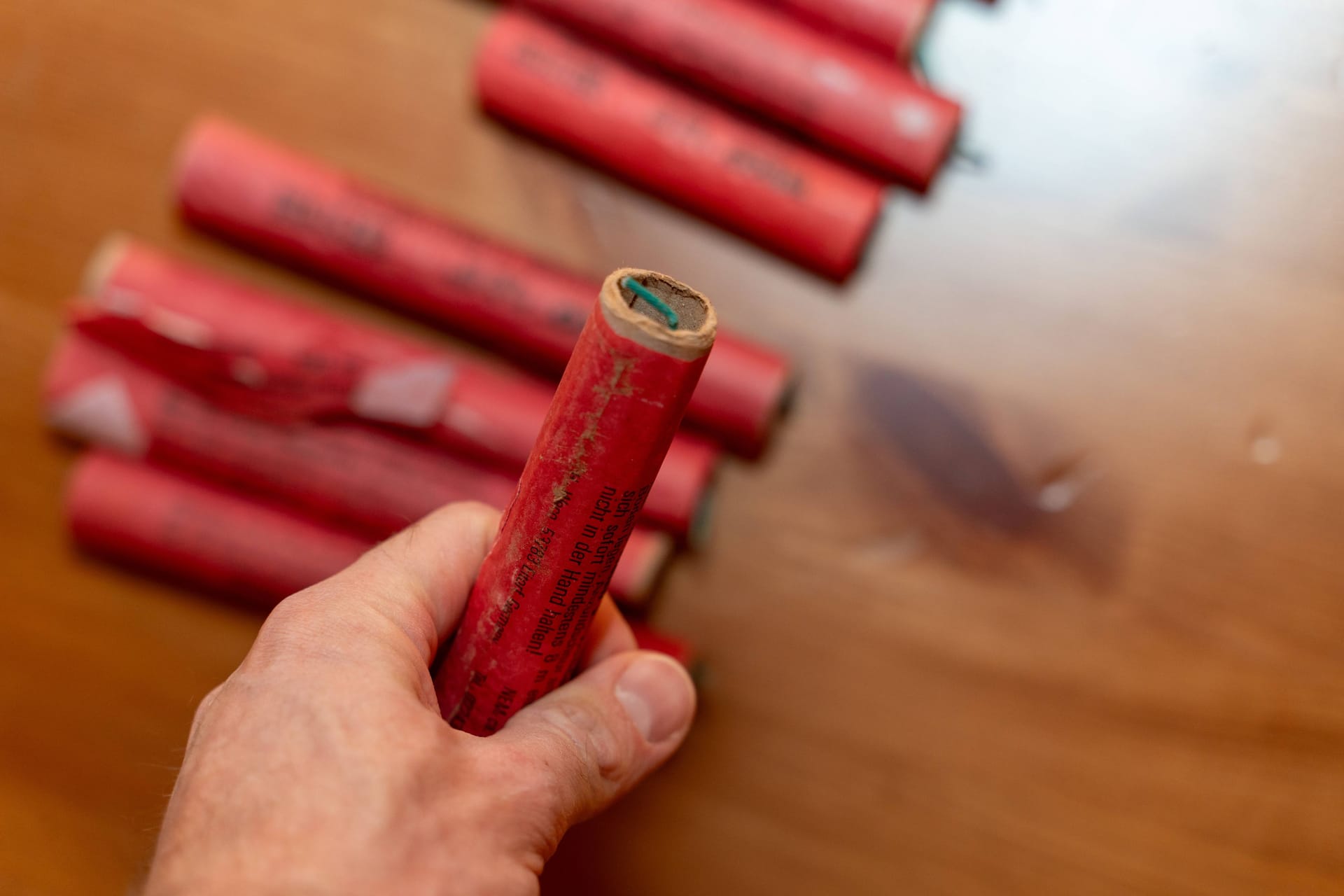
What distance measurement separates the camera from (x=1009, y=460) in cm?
76

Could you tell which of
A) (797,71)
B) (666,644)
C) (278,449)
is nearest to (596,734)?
(666,644)

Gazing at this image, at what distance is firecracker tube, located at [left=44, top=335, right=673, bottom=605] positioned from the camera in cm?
74

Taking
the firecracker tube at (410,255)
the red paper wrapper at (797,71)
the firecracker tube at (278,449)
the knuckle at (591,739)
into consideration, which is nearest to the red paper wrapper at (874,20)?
the red paper wrapper at (797,71)

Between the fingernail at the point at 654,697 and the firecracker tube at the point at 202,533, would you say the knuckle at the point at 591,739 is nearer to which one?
the fingernail at the point at 654,697

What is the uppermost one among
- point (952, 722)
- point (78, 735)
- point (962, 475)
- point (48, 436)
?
point (962, 475)

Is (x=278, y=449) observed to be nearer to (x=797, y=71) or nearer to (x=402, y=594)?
(x=402, y=594)

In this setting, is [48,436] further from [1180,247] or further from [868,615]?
[1180,247]

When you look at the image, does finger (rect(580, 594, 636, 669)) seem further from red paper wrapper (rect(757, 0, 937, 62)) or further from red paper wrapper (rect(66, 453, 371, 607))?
red paper wrapper (rect(757, 0, 937, 62))

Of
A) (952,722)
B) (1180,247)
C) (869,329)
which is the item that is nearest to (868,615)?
(952,722)

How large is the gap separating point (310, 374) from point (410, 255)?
0.44ft

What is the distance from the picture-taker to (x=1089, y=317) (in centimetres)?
76

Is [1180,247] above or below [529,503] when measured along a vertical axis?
above

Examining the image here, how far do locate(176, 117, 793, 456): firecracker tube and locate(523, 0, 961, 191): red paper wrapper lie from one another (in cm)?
20

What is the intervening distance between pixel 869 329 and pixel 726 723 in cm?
38
